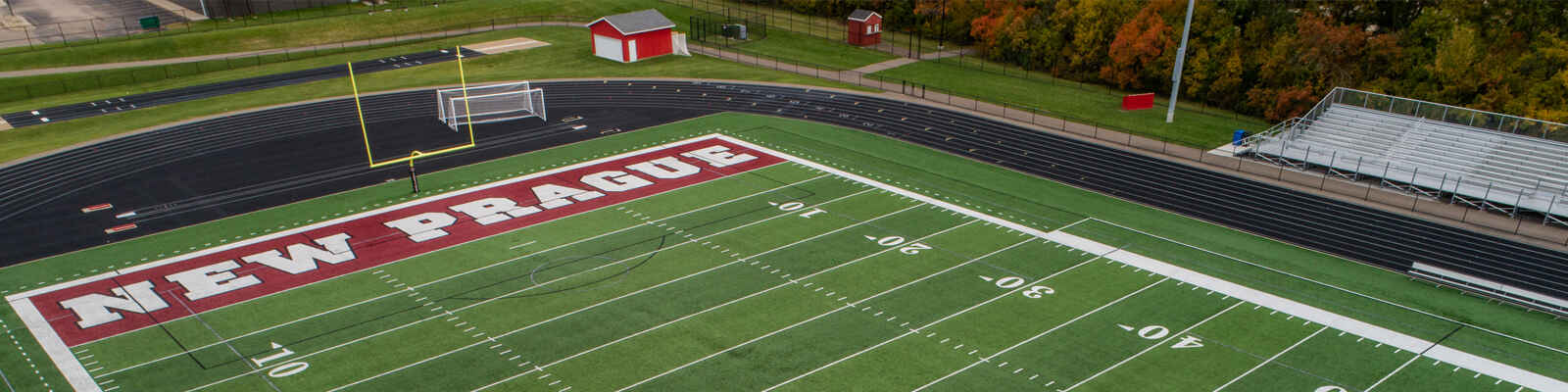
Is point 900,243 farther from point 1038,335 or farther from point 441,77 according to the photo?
point 441,77

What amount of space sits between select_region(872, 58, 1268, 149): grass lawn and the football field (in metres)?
15.5

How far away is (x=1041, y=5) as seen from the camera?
58.1 meters

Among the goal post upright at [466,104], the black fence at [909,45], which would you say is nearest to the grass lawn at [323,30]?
the black fence at [909,45]

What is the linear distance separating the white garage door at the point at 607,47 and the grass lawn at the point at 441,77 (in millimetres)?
489

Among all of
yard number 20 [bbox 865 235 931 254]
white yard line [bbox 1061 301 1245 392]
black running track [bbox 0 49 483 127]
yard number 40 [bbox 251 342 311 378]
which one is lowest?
yard number 40 [bbox 251 342 311 378]

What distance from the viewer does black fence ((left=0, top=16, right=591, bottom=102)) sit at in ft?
151

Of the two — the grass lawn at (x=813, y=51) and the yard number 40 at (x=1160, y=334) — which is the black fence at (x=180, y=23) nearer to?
the grass lawn at (x=813, y=51)

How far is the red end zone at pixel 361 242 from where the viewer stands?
2234 cm

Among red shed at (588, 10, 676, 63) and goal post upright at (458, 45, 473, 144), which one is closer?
goal post upright at (458, 45, 473, 144)

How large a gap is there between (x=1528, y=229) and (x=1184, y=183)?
10474mm

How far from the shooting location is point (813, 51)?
60.5m

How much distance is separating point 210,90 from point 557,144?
22014 millimetres

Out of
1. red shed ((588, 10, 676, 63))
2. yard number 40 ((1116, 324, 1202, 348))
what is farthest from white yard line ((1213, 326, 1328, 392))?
red shed ((588, 10, 676, 63))

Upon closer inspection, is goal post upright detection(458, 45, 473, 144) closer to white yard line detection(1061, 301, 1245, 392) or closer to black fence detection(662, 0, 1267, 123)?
black fence detection(662, 0, 1267, 123)
